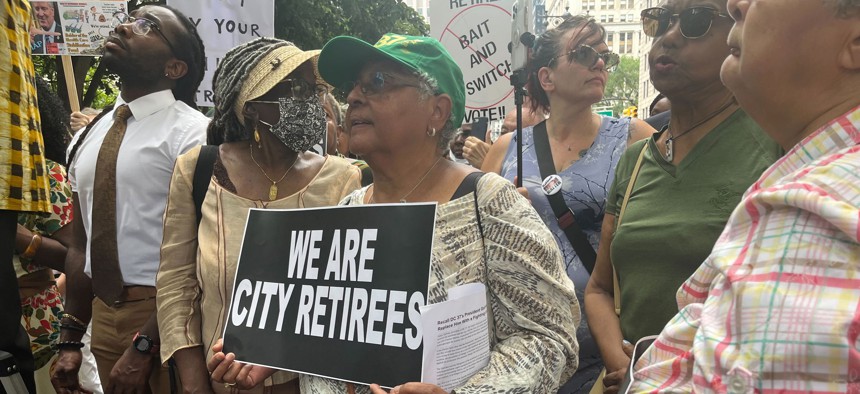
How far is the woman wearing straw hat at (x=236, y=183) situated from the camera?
8.32 feet

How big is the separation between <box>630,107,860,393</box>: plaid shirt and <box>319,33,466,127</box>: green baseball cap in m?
1.23

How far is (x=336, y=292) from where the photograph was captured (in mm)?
1884

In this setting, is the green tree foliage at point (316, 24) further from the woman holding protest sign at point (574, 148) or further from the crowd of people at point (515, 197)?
the woman holding protest sign at point (574, 148)

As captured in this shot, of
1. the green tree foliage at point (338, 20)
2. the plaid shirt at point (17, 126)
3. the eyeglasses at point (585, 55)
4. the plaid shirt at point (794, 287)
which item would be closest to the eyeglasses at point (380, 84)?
the plaid shirt at point (17, 126)

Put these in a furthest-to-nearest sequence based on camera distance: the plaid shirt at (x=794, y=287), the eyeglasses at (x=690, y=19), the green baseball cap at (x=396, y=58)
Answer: the eyeglasses at (x=690, y=19), the green baseball cap at (x=396, y=58), the plaid shirt at (x=794, y=287)

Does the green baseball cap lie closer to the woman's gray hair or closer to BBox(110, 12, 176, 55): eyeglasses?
the woman's gray hair

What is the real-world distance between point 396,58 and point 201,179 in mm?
1082

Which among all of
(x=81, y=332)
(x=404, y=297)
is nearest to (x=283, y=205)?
(x=404, y=297)

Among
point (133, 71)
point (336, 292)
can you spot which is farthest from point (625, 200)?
point (133, 71)

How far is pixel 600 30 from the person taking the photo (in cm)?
381

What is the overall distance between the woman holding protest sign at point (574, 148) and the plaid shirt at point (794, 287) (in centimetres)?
205

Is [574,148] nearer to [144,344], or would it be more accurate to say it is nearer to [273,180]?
[273,180]

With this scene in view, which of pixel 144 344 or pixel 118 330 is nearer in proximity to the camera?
pixel 144 344

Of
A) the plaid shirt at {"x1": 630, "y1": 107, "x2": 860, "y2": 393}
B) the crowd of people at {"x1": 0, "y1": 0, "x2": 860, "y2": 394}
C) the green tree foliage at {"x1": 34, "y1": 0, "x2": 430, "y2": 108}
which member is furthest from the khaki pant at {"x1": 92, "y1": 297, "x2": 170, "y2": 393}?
the green tree foliage at {"x1": 34, "y1": 0, "x2": 430, "y2": 108}
